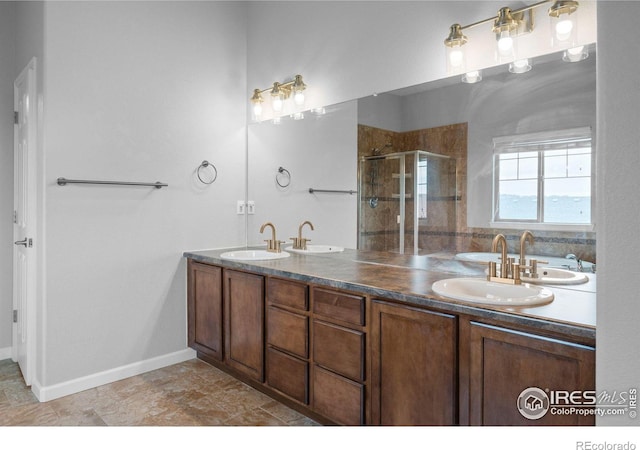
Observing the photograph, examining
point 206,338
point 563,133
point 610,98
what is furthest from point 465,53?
point 206,338

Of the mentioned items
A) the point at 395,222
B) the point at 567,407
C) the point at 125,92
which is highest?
the point at 125,92

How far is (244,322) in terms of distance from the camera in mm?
2555

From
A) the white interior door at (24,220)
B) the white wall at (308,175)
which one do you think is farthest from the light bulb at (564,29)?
the white interior door at (24,220)

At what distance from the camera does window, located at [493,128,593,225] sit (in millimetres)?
1791

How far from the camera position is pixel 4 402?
8.13 ft

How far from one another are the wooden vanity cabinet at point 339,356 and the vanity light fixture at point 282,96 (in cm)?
157

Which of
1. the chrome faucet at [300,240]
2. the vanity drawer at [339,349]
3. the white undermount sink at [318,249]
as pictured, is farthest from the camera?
the chrome faucet at [300,240]

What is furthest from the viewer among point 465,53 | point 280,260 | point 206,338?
point 206,338

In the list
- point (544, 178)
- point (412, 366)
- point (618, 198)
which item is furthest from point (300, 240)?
point (618, 198)

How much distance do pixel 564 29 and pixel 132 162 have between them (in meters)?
2.56

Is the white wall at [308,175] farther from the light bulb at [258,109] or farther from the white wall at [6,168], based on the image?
the white wall at [6,168]

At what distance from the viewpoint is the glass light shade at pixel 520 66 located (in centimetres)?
193
